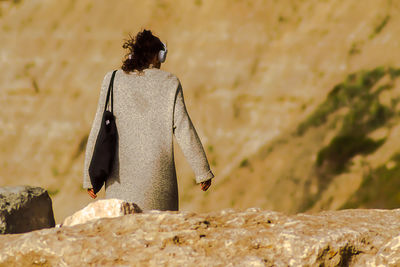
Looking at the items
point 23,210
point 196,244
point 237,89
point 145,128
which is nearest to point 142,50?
point 145,128

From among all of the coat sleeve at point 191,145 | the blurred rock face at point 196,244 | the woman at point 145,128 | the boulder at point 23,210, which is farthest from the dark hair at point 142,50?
the blurred rock face at point 196,244

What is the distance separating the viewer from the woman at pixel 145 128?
1990 mm

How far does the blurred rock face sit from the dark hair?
2.31ft

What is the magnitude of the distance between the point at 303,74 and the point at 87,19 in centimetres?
119

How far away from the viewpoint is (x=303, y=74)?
11.7 feet

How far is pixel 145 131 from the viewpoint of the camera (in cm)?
200

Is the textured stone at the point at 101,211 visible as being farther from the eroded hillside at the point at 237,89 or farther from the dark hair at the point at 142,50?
the eroded hillside at the point at 237,89

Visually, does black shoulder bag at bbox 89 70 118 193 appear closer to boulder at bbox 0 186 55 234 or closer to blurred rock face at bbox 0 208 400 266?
boulder at bbox 0 186 55 234

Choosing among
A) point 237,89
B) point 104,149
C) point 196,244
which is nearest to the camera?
point 196,244

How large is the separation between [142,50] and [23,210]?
543 millimetres

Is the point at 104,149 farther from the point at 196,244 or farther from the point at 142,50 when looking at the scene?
the point at 196,244

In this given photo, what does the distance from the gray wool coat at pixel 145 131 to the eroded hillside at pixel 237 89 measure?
1.56 meters

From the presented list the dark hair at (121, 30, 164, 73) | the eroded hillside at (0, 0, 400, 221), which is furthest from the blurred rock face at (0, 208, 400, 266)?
the eroded hillside at (0, 0, 400, 221)

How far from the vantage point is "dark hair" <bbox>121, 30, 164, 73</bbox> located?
2.01 m
